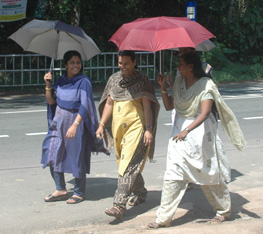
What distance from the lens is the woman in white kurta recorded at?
15.0ft

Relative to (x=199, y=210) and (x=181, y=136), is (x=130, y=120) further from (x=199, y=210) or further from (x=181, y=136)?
(x=199, y=210)

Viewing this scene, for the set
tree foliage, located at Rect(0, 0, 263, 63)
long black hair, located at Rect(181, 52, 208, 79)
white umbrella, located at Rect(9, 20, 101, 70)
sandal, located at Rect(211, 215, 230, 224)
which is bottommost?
sandal, located at Rect(211, 215, 230, 224)

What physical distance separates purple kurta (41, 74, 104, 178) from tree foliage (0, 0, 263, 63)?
13421mm

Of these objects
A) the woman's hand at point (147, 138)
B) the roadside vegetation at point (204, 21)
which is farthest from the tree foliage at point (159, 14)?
the woman's hand at point (147, 138)

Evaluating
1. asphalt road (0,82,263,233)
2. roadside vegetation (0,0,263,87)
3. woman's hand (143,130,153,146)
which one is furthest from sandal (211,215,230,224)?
roadside vegetation (0,0,263,87)

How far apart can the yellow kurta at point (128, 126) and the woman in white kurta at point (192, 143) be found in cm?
41

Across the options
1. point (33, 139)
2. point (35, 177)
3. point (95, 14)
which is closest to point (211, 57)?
point (95, 14)

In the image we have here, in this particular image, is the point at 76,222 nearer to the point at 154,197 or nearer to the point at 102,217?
the point at 102,217

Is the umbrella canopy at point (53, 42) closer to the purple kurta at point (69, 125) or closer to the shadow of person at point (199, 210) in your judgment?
the purple kurta at point (69, 125)

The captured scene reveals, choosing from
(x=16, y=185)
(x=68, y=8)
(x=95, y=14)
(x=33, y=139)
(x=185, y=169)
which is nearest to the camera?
(x=185, y=169)

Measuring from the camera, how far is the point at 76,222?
4.92 m

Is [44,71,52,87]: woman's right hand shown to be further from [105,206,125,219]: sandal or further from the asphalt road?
[105,206,125,219]: sandal

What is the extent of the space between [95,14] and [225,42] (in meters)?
6.96

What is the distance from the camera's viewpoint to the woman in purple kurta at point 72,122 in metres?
5.23
